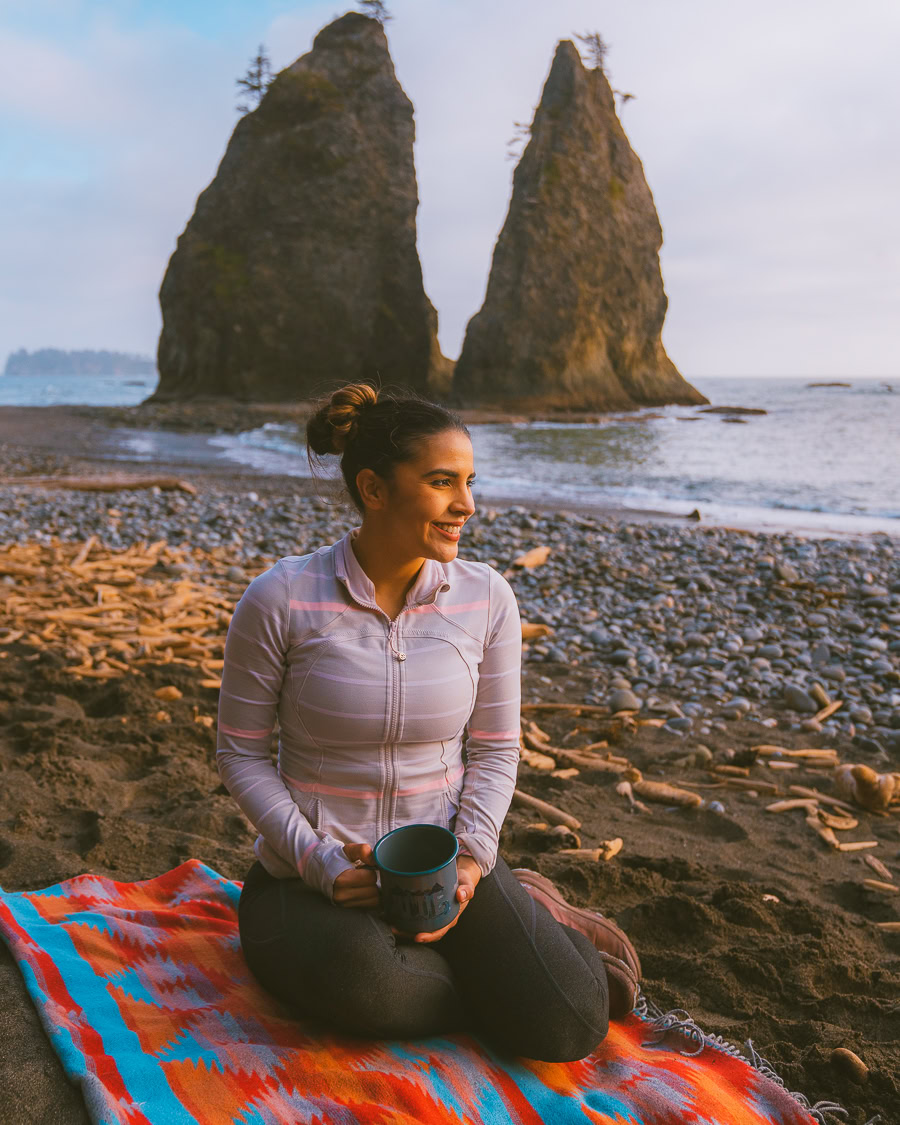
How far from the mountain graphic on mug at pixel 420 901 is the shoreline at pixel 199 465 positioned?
1272 millimetres

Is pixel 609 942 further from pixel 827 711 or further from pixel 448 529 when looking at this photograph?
pixel 827 711

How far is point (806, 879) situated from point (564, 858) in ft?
3.37

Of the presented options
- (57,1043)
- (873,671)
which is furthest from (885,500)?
(57,1043)

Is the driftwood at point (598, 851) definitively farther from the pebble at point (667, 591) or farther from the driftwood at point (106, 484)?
the driftwood at point (106, 484)

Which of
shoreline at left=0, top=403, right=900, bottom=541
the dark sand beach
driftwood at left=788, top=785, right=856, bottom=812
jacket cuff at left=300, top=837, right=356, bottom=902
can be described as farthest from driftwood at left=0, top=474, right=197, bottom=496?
jacket cuff at left=300, top=837, right=356, bottom=902

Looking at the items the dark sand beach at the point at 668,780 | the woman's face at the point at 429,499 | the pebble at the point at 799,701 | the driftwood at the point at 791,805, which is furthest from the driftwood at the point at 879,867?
the woman's face at the point at 429,499

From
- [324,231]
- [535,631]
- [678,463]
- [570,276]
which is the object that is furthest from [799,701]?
[324,231]

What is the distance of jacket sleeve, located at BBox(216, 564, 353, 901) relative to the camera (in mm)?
2227

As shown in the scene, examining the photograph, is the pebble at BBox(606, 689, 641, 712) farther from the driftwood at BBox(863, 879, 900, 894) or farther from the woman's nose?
the woman's nose

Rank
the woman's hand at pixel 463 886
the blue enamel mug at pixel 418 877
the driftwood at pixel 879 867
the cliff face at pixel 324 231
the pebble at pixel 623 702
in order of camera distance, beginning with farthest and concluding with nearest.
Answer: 1. the cliff face at pixel 324 231
2. the pebble at pixel 623 702
3. the driftwood at pixel 879 867
4. the woman's hand at pixel 463 886
5. the blue enamel mug at pixel 418 877

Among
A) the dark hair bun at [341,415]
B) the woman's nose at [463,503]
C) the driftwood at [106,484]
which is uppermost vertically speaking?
the dark hair bun at [341,415]

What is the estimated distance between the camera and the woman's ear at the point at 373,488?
238 cm

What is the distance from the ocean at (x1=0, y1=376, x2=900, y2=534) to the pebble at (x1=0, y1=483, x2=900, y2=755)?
11.7 ft

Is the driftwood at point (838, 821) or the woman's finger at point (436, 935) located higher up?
the woman's finger at point (436, 935)
